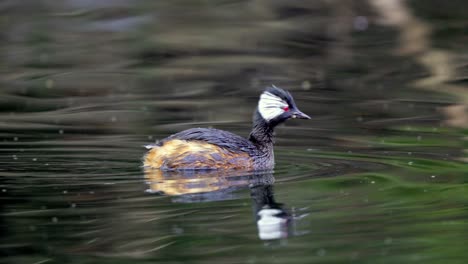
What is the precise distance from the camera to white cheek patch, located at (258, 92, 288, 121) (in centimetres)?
1054

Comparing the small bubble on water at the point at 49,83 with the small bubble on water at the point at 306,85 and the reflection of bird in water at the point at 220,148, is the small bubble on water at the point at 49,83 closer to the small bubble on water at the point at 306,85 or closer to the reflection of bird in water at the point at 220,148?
the small bubble on water at the point at 306,85

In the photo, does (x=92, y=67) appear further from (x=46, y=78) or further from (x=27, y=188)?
(x=27, y=188)

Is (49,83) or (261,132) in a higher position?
(49,83)

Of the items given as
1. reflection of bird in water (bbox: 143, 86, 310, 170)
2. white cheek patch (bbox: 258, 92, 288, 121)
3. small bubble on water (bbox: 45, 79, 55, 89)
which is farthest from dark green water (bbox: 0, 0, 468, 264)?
white cheek patch (bbox: 258, 92, 288, 121)

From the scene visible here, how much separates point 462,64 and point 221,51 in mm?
3991

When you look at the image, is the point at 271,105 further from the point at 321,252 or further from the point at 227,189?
the point at 321,252

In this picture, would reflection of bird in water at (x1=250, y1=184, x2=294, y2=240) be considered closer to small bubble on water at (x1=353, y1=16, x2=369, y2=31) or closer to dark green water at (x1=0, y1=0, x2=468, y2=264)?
dark green water at (x1=0, y1=0, x2=468, y2=264)

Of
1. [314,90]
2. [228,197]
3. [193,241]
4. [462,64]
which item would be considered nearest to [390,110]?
[314,90]

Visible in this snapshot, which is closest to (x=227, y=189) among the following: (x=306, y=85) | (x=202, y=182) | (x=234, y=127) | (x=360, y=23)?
(x=202, y=182)

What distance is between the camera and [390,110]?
13375 millimetres

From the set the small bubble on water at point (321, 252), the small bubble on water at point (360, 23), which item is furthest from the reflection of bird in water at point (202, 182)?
the small bubble on water at point (360, 23)

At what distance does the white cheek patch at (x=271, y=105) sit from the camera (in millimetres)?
10539

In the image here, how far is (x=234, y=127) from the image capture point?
41.4ft

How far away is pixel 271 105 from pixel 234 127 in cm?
210
